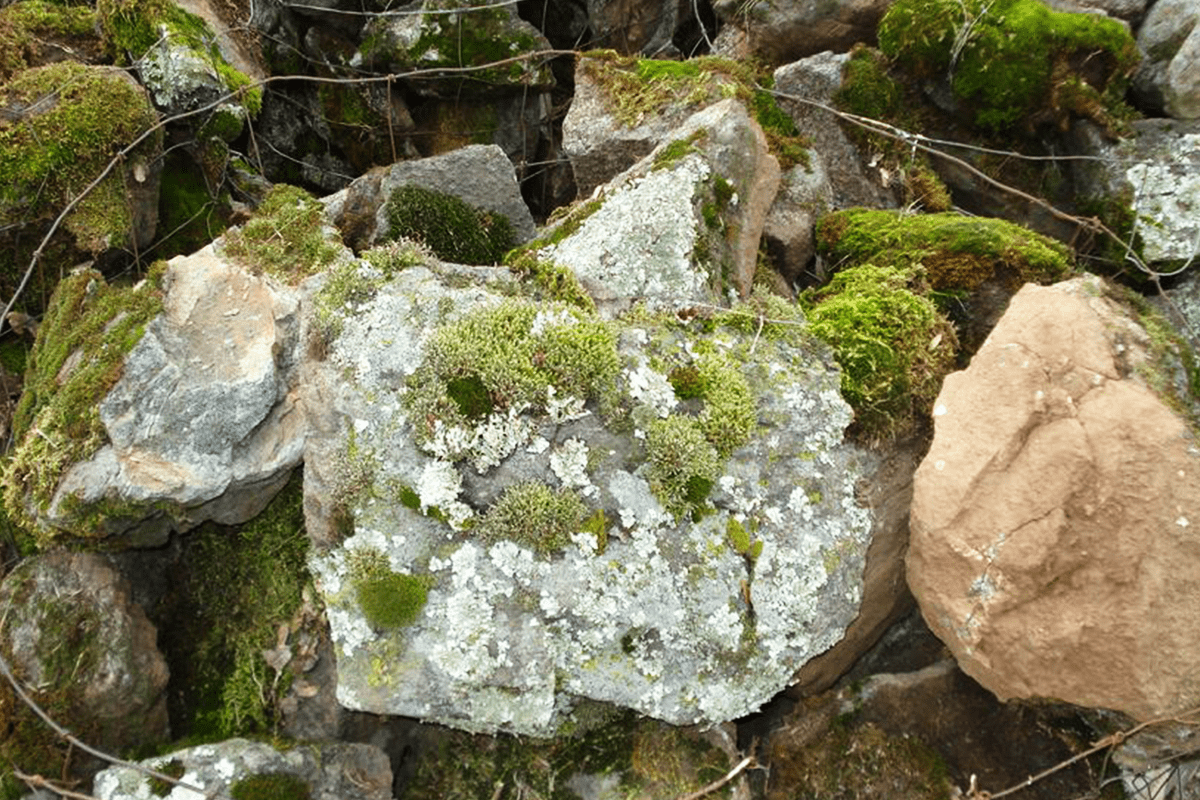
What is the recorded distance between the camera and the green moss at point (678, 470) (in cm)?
418

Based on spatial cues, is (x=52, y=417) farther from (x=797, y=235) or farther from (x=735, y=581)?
(x=797, y=235)

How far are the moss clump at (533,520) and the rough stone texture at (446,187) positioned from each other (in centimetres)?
255

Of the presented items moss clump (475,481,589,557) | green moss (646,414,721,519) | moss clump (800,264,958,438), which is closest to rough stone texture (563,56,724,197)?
moss clump (800,264,958,438)

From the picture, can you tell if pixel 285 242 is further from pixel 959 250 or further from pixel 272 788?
pixel 959 250

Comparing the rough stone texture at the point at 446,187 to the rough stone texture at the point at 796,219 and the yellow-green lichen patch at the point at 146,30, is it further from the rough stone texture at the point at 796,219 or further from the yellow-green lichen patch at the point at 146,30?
the rough stone texture at the point at 796,219

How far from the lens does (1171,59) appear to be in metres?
5.99

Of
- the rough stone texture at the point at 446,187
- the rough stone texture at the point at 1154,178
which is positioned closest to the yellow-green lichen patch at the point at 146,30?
the rough stone texture at the point at 446,187

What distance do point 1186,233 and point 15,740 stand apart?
7726mm

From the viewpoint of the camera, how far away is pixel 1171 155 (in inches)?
225

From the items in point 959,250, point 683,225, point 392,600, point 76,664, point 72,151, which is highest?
point 72,151

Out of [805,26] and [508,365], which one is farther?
[805,26]

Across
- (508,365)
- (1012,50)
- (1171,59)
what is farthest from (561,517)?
(1171,59)

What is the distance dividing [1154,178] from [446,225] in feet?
16.4

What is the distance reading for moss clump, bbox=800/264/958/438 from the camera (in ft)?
14.8
